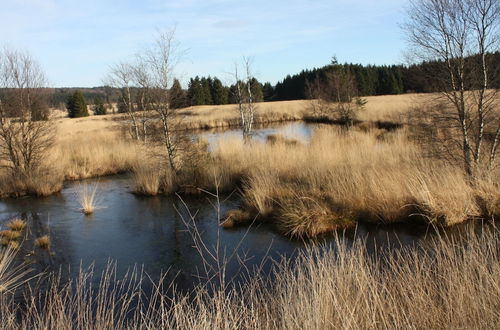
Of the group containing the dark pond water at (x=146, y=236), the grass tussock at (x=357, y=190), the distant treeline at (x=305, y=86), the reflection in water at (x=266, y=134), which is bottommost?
the dark pond water at (x=146, y=236)

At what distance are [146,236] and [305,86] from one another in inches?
2217

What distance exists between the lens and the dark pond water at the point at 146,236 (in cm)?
653

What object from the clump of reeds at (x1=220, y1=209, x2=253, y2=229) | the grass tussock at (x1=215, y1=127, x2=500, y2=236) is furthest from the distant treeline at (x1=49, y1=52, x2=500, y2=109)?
the clump of reeds at (x1=220, y1=209, x2=253, y2=229)

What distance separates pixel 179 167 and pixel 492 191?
8305 mm

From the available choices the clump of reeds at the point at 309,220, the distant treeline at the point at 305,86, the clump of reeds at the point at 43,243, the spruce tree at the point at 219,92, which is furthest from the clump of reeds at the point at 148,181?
the spruce tree at the point at 219,92

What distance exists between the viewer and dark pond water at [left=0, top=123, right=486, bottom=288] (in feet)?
21.4

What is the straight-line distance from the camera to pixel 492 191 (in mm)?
7137

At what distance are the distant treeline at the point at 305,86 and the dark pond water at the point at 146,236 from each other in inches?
121

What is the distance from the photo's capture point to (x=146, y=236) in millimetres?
8109

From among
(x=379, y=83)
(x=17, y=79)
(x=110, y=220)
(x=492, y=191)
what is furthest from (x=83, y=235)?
Result: (x=379, y=83)

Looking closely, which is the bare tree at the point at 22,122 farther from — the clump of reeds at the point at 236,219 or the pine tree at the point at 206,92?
the pine tree at the point at 206,92

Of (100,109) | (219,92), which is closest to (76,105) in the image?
(100,109)

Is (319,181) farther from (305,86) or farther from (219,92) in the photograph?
(305,86)

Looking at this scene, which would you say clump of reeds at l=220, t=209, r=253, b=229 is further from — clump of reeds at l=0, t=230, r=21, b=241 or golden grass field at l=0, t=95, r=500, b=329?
clump of reeds at l=0, t=230, r=21, b=241
